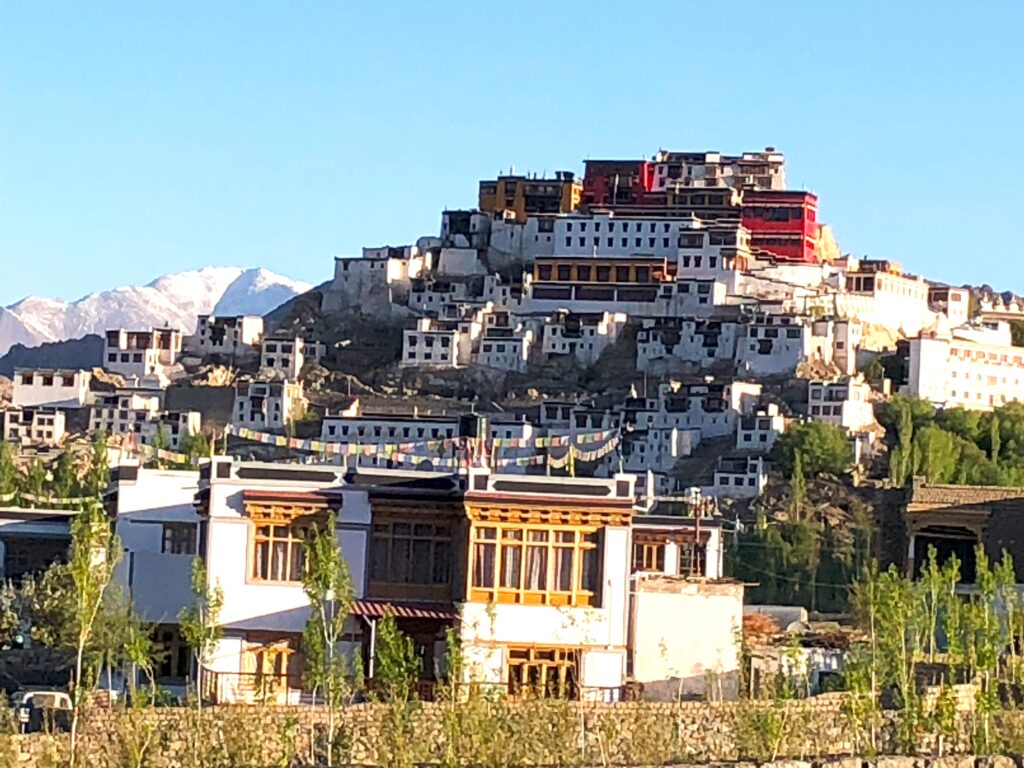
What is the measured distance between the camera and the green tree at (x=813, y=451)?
8819 cm

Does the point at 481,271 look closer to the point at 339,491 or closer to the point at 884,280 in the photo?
the point at 884,280

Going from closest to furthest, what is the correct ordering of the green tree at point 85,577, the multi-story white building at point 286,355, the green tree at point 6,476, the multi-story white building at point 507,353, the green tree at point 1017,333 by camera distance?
the green tree at point 85,577 → the green tree at point 6,476 → the multi-story white building at point 507,353 → the multi-story white building at point 286,355 → the green tree at point 1017,333

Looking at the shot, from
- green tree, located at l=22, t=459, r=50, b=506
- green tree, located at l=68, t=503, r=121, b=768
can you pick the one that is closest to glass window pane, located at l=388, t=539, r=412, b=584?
green tree, located at l=68, t=503, r=121, b=768

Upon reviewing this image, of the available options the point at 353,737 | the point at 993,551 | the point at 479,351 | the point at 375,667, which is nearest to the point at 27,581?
the point at 375,667

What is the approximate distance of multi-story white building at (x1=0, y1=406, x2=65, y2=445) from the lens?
97875mm

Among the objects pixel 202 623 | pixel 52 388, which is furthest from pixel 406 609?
pixel 52 388

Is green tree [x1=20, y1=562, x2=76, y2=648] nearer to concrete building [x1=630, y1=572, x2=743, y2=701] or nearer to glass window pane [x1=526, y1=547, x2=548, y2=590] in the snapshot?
glass window pane [x1=526, y1=547, x2=548, y2=590]

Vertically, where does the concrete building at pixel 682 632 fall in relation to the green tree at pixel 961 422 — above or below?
below

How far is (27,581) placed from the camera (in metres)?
34.8

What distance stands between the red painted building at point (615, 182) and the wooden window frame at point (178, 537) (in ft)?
254

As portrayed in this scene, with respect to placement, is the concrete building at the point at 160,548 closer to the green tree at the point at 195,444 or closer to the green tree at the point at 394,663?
the green tree at the point at 394,663

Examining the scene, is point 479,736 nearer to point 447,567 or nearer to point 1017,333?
point 447,567

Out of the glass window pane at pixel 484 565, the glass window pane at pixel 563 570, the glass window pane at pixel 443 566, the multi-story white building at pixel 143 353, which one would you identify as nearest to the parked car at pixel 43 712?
the glass window pane at pixel 443 566

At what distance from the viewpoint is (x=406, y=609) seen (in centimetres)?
2716
